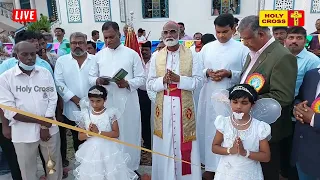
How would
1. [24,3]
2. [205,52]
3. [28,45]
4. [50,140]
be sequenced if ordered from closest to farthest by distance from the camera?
[28,45] < [50,140] < [205,52] < [24,3]

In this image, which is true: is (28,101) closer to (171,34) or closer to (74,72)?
(74,72)

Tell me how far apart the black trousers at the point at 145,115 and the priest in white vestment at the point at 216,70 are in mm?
1381

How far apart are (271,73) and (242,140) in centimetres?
64

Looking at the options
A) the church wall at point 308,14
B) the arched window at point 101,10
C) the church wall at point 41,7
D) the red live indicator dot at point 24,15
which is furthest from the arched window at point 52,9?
the church wall at point 308,14

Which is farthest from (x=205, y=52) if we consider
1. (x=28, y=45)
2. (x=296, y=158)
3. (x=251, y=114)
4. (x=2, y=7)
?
(x=2, y=7)

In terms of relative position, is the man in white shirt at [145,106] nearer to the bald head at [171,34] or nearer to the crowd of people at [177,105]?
the crowd of people at [177,105]

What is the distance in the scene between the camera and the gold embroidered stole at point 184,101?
3.62 meters

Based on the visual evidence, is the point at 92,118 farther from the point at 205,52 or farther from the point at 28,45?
the point at 205,52

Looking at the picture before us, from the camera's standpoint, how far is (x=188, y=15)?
611 inches

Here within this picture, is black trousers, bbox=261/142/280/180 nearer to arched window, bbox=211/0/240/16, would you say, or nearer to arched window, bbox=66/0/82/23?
arched window, bbox=211/0/240/16

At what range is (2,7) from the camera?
836 inches

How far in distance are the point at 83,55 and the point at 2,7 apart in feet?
67.2

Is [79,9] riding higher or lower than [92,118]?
higher

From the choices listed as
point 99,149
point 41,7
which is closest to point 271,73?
point 99,149
